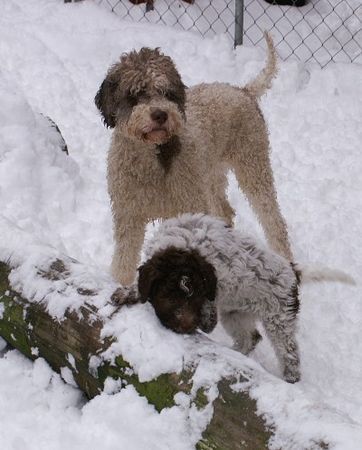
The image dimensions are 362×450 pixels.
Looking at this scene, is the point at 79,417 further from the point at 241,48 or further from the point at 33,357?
the point at 241,48

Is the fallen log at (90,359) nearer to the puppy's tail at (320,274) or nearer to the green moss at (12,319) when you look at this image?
the green moss at (12,319)

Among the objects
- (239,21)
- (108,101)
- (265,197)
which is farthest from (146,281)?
(239,21)

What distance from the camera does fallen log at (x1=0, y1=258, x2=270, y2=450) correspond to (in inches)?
102

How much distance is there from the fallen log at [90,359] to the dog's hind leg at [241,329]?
0.91m

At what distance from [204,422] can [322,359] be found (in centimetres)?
160

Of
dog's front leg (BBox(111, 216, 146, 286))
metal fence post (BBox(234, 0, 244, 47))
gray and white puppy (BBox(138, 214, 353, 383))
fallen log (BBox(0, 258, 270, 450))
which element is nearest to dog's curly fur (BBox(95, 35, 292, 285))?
dog's front leg (BBox(111, 216, 146, 286))

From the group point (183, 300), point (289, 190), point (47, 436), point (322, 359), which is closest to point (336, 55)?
point (289, 190)

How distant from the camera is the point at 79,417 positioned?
311 cm

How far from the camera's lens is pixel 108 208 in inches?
215

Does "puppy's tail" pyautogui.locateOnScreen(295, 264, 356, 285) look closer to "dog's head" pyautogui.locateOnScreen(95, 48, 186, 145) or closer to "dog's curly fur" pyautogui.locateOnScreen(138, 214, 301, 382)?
"dog's curly fur" pyautogui.locateOnScreen(138, 214, 301, 382)

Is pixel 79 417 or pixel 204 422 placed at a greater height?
pixel 204 422

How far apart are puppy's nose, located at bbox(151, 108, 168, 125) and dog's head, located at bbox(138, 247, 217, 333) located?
0.82 metres

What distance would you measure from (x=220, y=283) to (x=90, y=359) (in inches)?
29.0

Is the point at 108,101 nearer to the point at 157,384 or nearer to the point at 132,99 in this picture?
the point at 132,99
